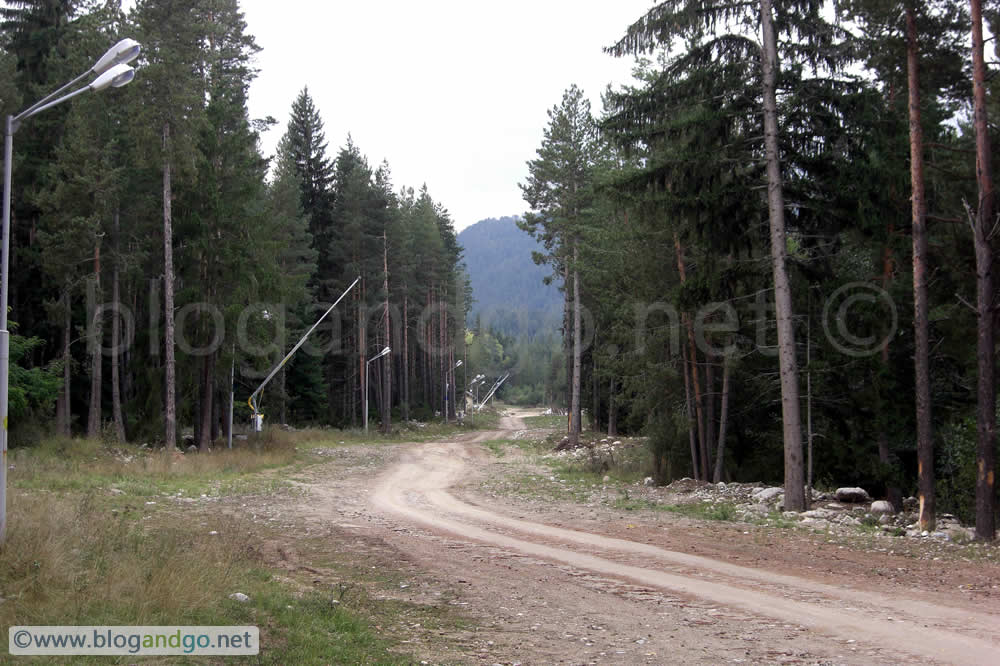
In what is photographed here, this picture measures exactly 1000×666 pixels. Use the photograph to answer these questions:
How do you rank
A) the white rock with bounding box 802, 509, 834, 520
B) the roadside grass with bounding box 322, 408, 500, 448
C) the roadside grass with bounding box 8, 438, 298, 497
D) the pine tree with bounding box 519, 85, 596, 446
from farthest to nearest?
the roadside grass with bounding box 322, 408, 500, 448 → the pine tree with bounding box 519, 85, 596, 446 → the roadside grass with bounding box 8, 438, 298, 497 → the white rock with bounding box 802, 509, 834, 520

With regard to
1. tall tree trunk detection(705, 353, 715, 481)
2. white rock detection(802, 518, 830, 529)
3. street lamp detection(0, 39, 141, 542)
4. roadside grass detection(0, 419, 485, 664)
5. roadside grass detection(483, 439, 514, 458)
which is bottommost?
roadside grass detection(483, 439, 514, 458)

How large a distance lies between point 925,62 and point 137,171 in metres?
27.7

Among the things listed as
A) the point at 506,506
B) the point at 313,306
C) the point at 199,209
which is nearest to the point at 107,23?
the point at 199,209

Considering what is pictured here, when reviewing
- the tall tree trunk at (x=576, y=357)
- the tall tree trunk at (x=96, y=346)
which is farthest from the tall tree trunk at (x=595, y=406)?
the tall tree trunk at (x=96, y=346)

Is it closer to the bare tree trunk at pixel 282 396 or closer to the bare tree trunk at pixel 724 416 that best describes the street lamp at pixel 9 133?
the bare tree trunk at pixel 724 416

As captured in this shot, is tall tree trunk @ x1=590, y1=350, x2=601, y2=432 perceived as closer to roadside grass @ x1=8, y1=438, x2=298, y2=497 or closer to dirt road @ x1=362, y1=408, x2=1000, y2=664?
roadside grass @ x1=8, y1=438, x2=298, y2=497

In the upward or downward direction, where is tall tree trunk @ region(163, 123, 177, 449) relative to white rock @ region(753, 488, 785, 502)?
upward

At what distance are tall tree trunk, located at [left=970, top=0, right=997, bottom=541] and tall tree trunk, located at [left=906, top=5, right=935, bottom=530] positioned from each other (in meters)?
0.92

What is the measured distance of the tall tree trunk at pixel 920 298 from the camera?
13.5 m

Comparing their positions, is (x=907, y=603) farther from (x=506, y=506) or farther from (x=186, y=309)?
(x=186, y=309)

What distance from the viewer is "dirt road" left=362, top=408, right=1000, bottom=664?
21.7 ft

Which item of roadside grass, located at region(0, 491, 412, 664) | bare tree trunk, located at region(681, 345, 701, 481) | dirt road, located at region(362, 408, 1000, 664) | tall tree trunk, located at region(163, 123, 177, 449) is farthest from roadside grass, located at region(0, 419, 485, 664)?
bare tree trunk, located at region(681, 345, 701, 481)

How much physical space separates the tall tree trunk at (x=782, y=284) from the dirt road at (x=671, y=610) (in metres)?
4.05

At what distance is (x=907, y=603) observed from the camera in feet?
26.8
